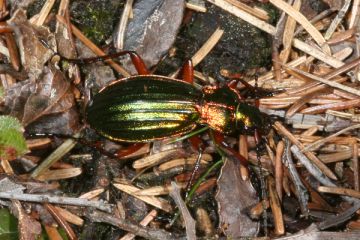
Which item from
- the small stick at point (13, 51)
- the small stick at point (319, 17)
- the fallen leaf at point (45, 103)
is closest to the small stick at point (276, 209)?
the small stick at point (319, 17)

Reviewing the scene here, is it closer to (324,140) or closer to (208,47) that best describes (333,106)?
(324,140)

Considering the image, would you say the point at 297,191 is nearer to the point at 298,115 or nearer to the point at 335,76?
the point at 298,115

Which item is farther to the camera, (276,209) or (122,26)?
(122,26)

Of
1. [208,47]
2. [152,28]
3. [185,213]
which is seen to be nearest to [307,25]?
[208,47]

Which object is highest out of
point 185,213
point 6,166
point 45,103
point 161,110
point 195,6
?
point 195,6

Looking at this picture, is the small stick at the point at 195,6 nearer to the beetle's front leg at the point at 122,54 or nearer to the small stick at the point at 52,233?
the beetle's front leg at the point at 122,54

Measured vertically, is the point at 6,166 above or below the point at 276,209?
above
